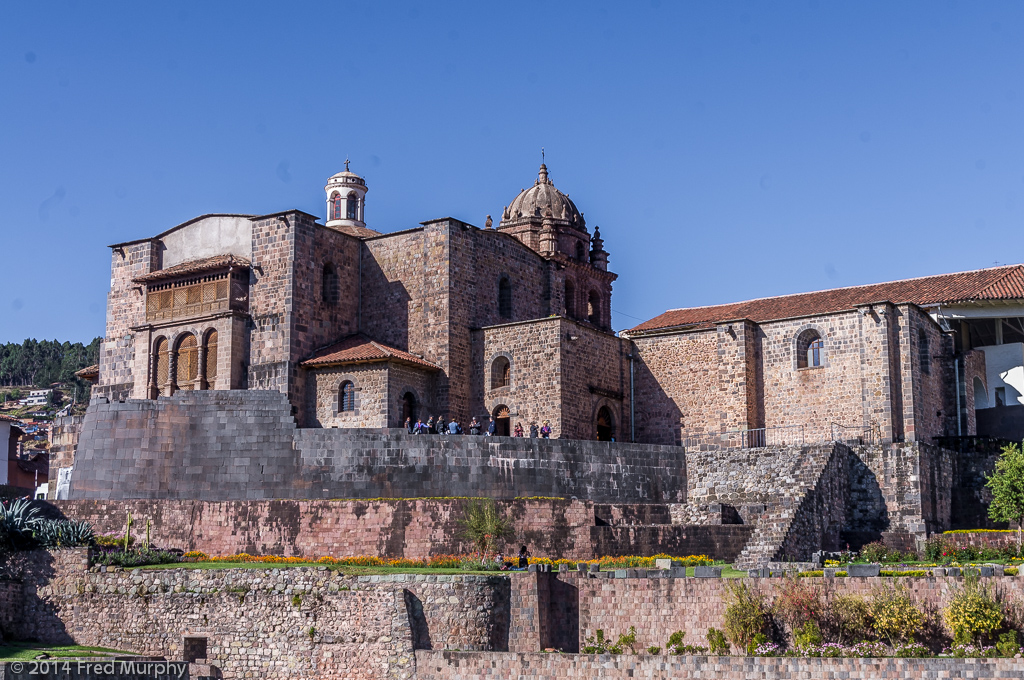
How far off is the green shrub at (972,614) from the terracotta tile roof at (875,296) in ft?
64.7

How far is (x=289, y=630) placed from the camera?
2842cm

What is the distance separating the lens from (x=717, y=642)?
25328 mm

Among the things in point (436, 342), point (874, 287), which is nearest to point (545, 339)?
point (436, 342)

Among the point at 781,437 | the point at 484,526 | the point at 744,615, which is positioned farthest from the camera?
the point at 781,437

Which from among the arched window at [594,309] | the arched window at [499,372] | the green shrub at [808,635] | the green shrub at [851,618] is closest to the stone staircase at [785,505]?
the green shrub at [808,635]

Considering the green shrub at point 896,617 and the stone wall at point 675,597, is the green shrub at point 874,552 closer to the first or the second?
the stone wall at point 675,597

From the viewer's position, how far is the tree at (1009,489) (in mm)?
37031

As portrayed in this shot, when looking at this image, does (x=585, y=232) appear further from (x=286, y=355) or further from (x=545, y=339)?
(x=286, y=355)

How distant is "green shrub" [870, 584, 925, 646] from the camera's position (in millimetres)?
23891

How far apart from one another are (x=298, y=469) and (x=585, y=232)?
2030 cm

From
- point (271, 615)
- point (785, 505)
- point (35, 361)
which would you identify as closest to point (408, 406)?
point (785, 505)

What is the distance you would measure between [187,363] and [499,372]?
10364mm

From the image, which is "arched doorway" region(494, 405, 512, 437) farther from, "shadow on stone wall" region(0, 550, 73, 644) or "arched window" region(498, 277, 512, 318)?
"shadow on stone wall" region(0, 550, 73, 644)

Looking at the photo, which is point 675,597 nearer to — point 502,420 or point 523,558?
point 523,558
